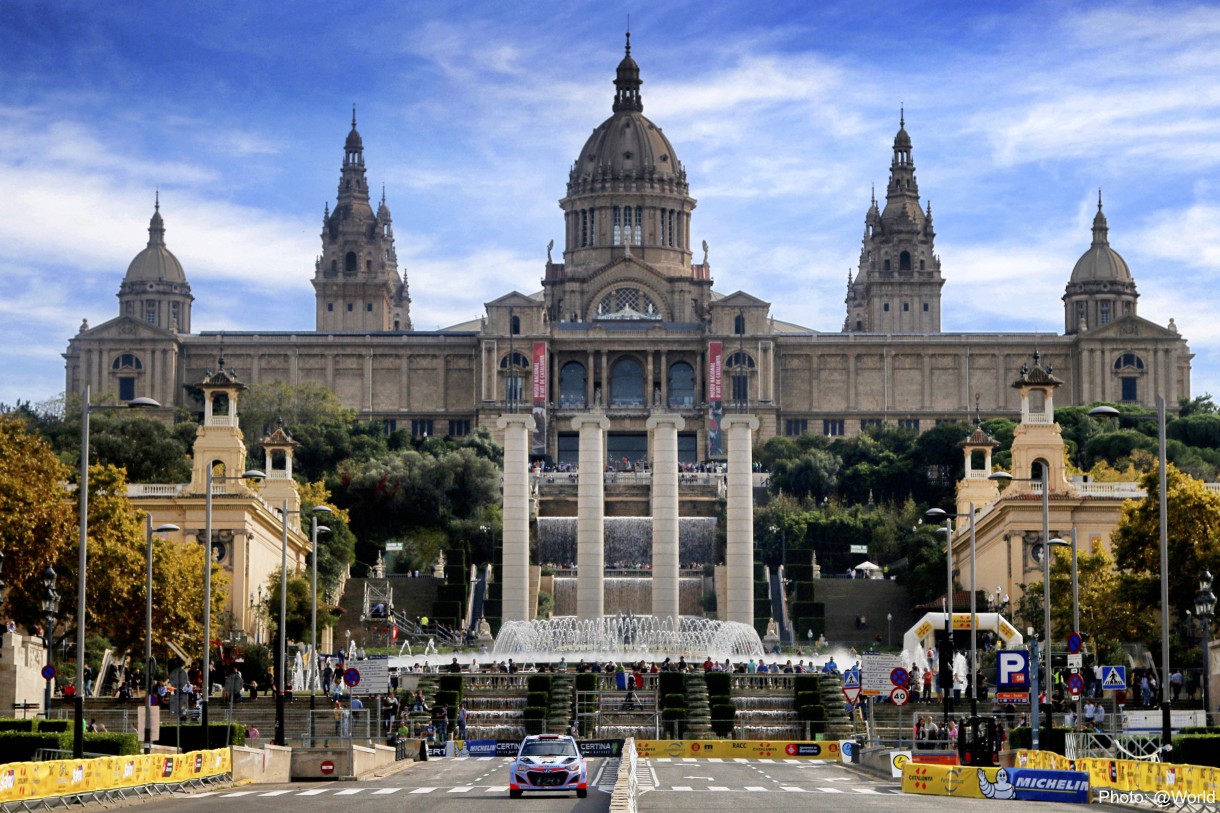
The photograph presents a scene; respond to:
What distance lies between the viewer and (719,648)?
102 metres

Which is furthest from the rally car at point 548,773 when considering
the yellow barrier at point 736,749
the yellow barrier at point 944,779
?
the yellow barrier at point 736,749

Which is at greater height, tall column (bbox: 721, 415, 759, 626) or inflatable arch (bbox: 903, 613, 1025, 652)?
tall column (bbox: 721, 415, 759, 626)

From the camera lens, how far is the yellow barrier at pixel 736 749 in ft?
238

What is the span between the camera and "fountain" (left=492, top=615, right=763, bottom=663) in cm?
9975

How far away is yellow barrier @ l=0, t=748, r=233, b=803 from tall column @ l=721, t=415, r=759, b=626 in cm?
5723

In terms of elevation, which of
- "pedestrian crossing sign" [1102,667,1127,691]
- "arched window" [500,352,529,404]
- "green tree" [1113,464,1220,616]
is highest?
"arched window" [500,352,529,404]

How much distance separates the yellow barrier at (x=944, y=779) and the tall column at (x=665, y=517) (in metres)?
54.8

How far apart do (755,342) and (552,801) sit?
154 meters

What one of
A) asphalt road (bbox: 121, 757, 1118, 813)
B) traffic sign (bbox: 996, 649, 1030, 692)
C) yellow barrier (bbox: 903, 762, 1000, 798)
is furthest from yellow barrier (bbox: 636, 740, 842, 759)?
yellow barrier (bbox: 903, 762, 1000, 798)

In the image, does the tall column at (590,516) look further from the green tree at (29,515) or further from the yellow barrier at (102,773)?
the yellow barrier at (102,773)

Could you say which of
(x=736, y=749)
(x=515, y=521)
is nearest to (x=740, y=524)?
(x=515, y=521)

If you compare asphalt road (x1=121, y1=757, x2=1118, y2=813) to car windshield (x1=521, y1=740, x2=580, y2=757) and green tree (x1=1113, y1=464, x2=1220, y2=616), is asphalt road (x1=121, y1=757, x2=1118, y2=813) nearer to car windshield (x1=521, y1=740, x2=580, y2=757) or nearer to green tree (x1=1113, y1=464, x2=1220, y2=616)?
car windshield (x1=521, y1=740, x2=580, y2=757)

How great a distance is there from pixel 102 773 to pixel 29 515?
2614 cm

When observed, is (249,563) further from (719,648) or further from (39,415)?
(39,415)
